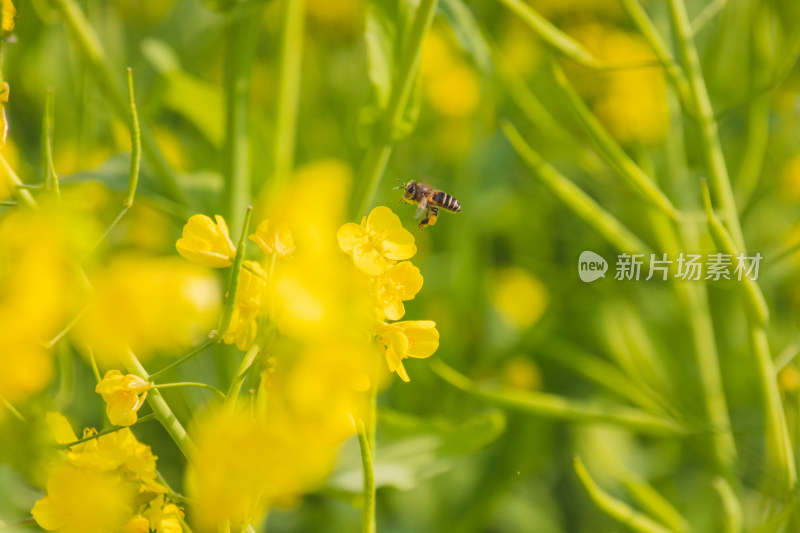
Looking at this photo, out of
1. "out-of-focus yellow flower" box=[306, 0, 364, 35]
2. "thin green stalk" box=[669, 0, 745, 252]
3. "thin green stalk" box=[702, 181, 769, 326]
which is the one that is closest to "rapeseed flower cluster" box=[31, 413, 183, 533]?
"thin green stalk" box=[702, 181, 769, 326]

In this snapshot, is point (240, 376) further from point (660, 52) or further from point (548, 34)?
point (660, 52)

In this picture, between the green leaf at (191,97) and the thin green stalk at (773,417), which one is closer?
the thin green stalk at (773,417)

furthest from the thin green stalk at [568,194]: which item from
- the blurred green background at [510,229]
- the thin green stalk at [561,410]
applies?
the thin green stalk at [561,410]

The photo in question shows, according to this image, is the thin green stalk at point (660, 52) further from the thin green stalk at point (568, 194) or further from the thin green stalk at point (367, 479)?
the thin green stalk at point (367, 479)

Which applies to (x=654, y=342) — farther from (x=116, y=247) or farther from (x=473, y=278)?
(x=116, y=247)

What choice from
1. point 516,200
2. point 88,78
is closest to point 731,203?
point 516,200
